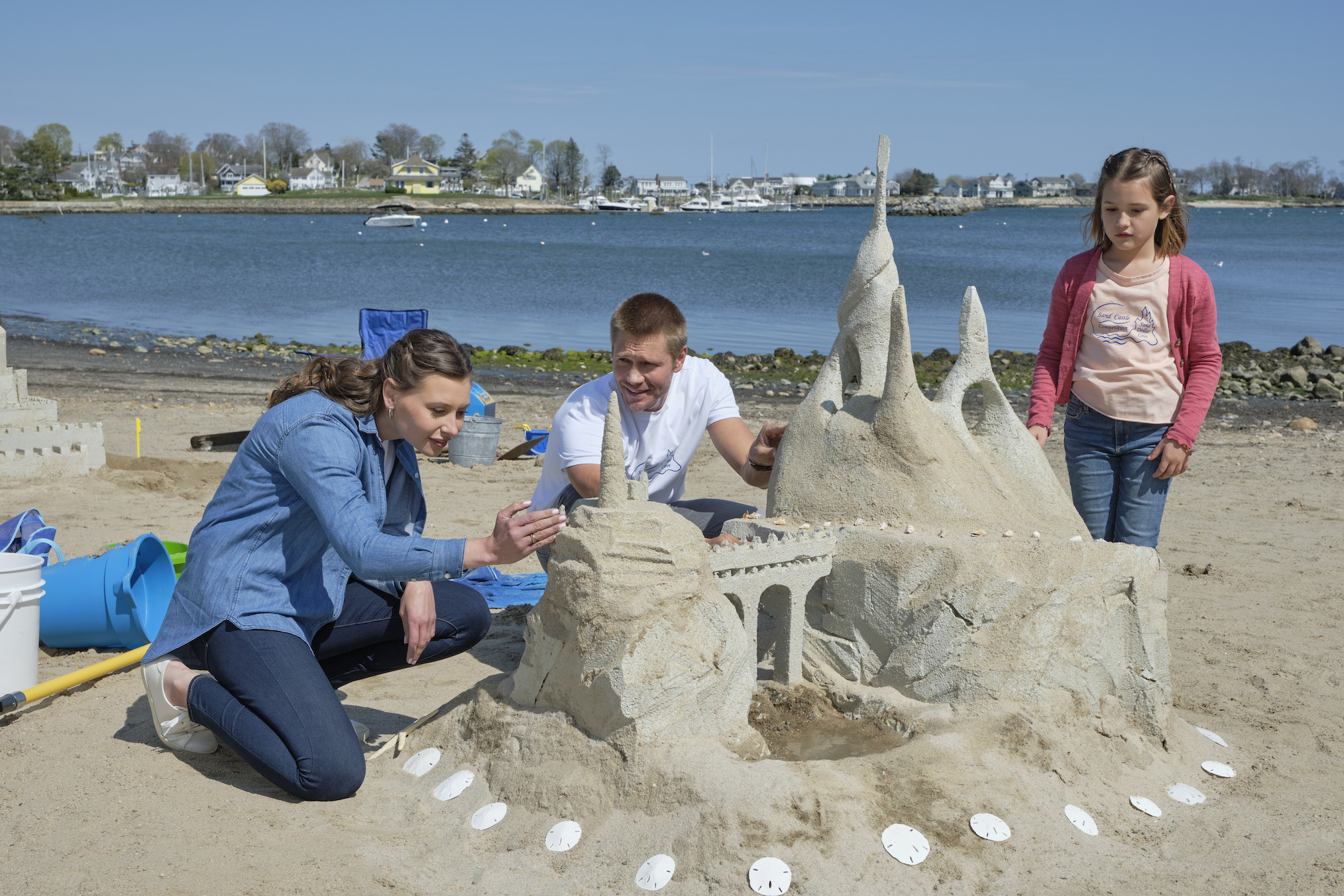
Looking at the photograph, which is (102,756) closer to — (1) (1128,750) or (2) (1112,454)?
(1) (1128,750)

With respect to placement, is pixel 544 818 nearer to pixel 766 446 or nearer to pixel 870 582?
pixel 870 582

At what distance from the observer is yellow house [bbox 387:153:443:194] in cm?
10725

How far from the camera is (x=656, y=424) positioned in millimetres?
4320

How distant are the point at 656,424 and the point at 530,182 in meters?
124

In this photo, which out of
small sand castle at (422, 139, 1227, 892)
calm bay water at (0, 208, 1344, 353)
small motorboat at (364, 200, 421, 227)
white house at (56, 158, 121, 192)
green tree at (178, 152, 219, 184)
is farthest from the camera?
green tree at (178, 152, 219, 184)

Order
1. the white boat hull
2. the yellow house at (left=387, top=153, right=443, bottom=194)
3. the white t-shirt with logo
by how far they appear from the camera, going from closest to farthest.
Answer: the white t-shirt with logo < the white boat hull < the yellow house at (left=387, top=153, right=443, bottom=194)

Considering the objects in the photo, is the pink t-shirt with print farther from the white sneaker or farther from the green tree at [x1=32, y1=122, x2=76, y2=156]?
the green tree at [x1=32, y1=122, x2=76, y2=156]

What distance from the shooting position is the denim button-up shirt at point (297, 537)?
322cm

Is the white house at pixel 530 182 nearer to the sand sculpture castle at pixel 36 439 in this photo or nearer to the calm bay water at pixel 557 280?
the calm bay water at pixel 557 280

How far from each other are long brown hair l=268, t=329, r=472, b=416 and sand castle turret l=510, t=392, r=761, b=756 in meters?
0.55

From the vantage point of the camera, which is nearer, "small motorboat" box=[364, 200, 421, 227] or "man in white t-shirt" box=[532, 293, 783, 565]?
"man in white t-shirt" box=[532, 293, 783, 565]

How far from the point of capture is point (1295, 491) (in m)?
8.24

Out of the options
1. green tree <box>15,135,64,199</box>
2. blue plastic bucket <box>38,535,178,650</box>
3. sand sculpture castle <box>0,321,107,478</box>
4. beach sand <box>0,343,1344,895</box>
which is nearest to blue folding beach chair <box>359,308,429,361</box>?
sand sculpture castle <box>0,321,107,478</box>

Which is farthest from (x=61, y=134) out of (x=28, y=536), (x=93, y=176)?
(x=28, y=536)
